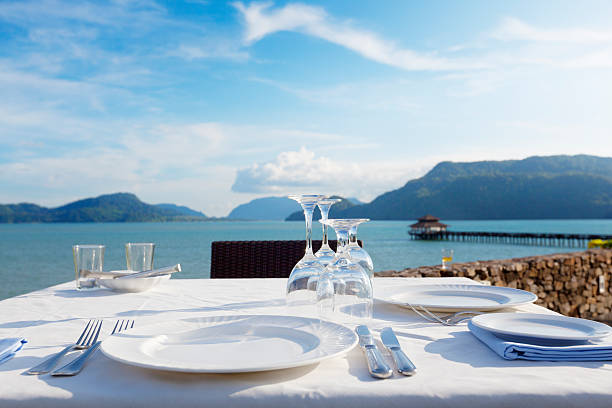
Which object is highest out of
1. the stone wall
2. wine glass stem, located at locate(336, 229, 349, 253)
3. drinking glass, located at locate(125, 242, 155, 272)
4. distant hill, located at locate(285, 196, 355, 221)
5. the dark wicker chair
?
distant hill, located at locate(285, 196, 355, 221)

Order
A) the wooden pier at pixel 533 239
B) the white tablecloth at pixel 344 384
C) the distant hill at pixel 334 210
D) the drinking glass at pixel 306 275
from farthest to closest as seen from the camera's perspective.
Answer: the wooden pier at pixel 533 239, the distant hill at pixel 334 210, the drinking glass at pixel 306 275, the white tablecloth at pixel 344 384

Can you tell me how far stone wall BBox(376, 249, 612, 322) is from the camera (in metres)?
4.30

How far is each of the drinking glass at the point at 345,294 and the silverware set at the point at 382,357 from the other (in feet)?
0.44

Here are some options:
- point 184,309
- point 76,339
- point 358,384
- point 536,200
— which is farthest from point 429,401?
point 536,200

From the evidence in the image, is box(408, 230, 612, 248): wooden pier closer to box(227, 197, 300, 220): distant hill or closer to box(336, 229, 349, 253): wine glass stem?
box(336, 229, 349, 253): wine glass stem

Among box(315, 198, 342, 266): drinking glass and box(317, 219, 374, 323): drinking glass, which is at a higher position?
box(315, 198, 342, 266): drinking glass

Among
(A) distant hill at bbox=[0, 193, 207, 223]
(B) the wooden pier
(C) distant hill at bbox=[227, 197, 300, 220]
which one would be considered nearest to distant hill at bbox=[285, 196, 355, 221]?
(C) distant hill at bbox=[227, 197, 300, 220]

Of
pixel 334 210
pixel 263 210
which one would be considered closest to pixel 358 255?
pixel 334 210

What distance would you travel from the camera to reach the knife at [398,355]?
71cm

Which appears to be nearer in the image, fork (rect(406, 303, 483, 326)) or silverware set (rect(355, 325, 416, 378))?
silverware set (rect(355, 325, 416, 378))

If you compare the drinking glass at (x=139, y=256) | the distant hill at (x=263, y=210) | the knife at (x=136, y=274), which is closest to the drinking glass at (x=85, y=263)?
the knife at (x=136, y=274)

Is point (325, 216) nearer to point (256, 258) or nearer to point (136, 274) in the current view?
point (136, 274)

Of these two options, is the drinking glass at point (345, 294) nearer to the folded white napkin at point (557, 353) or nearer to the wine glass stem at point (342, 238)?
the wine glass stem at point (342, 238)

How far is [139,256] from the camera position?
1882 millimetres
